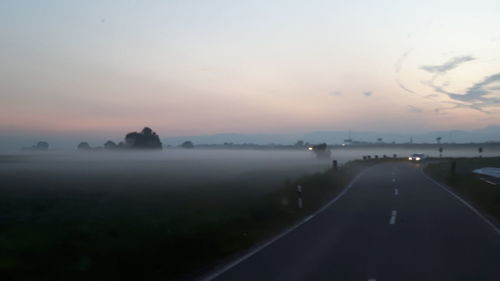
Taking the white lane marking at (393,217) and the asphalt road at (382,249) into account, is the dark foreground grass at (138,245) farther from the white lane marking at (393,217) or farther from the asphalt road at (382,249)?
the white lane marking at (393,217)

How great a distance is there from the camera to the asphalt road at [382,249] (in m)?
8.47

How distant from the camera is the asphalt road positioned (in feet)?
27.8

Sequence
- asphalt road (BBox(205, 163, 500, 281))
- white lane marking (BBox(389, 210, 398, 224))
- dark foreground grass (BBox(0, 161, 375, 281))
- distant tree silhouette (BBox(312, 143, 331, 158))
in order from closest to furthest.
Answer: dark foreground grass (BBox(0, 161, 375, 281)), asphalt road (BBox(205, 163, 500, 281)), white lane marking (BBox(389, 210, 398, 224)), distant tree silhouette (BBox(312, 143, 331, 158))

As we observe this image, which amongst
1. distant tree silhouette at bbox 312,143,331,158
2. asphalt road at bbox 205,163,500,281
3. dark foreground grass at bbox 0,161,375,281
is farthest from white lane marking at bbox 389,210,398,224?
distant tree silhouette at bbox 312,143,331,158

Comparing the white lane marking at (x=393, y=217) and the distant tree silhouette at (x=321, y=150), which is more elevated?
the distant tree silhouette at (x=321, y=150)

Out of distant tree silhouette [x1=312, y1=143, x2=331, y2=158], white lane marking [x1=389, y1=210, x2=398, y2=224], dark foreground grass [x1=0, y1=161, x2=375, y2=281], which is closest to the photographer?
dark foreground grass [x1=0, y1=161, x2=375, y2=281]

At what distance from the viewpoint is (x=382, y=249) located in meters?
10.7

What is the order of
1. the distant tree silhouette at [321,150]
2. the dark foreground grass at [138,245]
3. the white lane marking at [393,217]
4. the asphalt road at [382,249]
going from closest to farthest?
1. the dark foreground grass at [138,245]
2. the asphalt road at [382,249]
3. the white lane marking at [393,217]
4. the distant tree silhouette at [321,150]

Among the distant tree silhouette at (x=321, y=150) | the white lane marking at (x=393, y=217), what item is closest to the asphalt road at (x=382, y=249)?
the white lane marking at (x=393, y=217)

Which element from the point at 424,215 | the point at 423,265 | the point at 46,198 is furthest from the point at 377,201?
the point at 46,198

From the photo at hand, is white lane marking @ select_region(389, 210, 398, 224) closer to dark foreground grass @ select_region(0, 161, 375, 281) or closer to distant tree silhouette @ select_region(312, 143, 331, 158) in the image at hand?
dark foreground grass @ select_region(0, 161, 375, 281)

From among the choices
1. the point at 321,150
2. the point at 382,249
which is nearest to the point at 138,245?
the point at 382,249

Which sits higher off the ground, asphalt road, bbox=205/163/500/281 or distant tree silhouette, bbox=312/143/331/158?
distant tree silhouette, bbox=312/143/331/158

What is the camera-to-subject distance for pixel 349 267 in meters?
8.97
